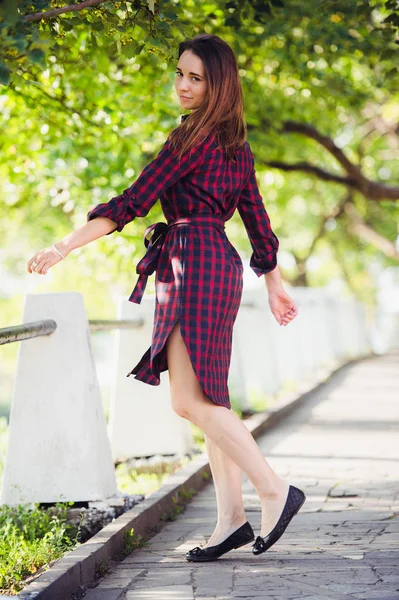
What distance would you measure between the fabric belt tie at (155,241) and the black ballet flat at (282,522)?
106cm

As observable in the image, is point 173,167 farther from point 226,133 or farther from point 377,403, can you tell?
point 377,403

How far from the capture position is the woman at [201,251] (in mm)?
4141

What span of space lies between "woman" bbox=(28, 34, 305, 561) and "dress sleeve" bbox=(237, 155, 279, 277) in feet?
0.46

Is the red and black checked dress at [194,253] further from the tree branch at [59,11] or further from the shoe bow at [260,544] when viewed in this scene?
the tree branch at [59,11]

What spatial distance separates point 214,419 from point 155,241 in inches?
32.0

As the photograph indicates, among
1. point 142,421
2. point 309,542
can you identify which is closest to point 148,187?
point 309,542

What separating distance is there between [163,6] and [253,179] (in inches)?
38.3

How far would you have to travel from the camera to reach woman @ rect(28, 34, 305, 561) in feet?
13.6

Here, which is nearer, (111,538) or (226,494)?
(226,494)

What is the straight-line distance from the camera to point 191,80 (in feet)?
13.7

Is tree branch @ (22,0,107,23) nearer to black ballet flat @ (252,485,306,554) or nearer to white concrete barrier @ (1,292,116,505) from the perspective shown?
white concrete barrier @ (1,292,116,505)

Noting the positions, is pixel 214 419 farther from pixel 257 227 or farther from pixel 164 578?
pixel 257 227

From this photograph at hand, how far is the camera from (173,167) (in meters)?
4.14

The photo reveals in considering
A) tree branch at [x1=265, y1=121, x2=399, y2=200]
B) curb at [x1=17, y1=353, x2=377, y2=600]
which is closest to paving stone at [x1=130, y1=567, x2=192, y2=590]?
curb at [x1=17, y1=353, x2=377, y2=600]
